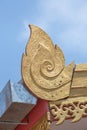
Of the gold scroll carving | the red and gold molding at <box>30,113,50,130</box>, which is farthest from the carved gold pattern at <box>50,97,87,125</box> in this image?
the red and gold molding at <box>30,113,50,130</box>

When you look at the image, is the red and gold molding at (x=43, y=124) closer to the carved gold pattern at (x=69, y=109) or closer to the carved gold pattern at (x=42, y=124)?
the carved gold pattern at (x=42, y=124)

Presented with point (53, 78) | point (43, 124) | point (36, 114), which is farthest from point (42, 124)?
point (53, 78)

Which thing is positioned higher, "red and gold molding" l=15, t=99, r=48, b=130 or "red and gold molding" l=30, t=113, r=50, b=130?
"red and gold molding" l=15, t=99, r=48, b=130

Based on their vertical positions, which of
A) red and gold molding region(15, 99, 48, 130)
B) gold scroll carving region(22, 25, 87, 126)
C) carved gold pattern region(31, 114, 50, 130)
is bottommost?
carved gold pattern region(31, 114, 50, 130)

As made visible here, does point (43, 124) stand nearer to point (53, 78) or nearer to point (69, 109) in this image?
point (69, 109)

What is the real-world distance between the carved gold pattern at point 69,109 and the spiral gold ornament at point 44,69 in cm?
8

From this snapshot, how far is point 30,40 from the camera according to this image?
212 inches

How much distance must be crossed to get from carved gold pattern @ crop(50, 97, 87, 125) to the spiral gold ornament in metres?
0.08

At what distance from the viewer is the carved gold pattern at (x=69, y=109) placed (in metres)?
5.21

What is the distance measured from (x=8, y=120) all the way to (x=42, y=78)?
1368mm

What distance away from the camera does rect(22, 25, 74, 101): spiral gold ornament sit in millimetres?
5266

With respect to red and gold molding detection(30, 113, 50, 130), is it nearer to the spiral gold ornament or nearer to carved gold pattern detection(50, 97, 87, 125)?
carved gold pattern detection(50, 97, 87, 125)

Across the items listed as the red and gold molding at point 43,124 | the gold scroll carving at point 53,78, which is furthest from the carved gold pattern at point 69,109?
the red and gold molding at point 43,124

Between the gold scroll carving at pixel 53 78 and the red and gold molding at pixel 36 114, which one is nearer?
the gold scroll carving at pixel 53 78
